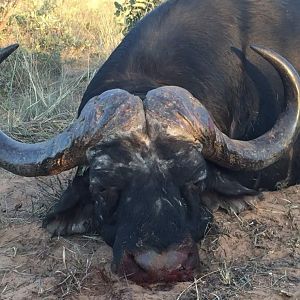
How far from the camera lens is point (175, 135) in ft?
11.0

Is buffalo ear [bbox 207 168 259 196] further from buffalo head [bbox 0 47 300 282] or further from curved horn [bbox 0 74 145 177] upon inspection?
curved horn [bbox 0 74 145 177]

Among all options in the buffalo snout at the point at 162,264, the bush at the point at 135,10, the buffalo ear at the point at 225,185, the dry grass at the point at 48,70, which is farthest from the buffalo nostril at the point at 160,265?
the bush at the point at 135,10

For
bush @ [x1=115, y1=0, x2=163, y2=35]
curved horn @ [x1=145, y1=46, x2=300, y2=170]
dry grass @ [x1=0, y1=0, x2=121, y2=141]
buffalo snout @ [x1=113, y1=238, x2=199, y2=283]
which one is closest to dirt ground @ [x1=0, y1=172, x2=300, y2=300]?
buffalo snout @ [x1=113, y1=238, x2=199, y2=283]

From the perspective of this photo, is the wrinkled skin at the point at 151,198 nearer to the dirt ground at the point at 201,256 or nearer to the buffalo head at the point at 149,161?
the buffalo head at the point at 149,161

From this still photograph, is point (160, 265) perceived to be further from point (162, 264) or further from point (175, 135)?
point (175, 135)

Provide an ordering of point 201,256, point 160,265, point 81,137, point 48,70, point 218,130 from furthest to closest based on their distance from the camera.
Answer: point 48,70
point 201,256
point 218,130
point 81,137
point 160,265

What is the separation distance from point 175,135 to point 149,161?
0.59 ft

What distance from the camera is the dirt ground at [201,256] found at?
128 inches

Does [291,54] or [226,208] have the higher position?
[291,54]

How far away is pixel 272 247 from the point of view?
12.3 feet

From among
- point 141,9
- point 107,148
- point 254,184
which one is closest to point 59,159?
point 107,148

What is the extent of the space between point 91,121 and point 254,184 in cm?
149

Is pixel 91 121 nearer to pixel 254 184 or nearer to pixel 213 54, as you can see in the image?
pixel 213 54

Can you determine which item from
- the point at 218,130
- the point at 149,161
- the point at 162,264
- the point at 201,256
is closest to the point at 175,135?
the point at 149,161
